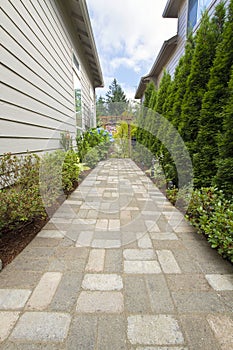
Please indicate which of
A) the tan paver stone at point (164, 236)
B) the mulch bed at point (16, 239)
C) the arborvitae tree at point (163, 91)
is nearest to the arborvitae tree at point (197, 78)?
the tan paver stone at point (164, 236)

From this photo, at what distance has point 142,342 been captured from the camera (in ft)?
2.81

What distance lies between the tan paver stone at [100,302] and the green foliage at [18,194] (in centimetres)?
87

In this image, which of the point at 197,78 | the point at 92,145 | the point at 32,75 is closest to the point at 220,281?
the point at 197,78

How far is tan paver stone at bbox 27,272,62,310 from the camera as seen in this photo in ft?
3.41

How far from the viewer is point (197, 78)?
247cm

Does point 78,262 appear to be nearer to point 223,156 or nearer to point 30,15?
point 223,156

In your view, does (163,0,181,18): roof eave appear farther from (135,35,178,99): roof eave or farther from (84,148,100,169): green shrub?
(84,148,100,169): green shrub

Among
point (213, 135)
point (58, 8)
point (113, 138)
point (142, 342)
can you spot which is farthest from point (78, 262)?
point (113, 138)

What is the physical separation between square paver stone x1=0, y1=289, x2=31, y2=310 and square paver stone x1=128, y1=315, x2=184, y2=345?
65 centimetres

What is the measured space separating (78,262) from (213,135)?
6.93 ft

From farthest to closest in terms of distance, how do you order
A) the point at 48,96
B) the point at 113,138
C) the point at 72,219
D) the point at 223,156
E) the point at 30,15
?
the point at 113,138, the point at 48,96, the point at 30,15, the point at 72,219, the point at 223,156

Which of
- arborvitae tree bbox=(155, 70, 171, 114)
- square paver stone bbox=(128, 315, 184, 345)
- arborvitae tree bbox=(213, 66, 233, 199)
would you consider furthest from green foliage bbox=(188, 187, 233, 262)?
arborvitae tree bbox=(155, 70, 171, 114)

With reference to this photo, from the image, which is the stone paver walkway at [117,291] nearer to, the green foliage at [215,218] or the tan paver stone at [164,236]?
the tan paver stone at [164,236]

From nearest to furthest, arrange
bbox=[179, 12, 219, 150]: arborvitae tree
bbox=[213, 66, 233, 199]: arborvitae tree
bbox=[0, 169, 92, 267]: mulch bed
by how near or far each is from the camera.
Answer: bbox=[0, 169, 92, 267]: mulch bed < bbox=[213, 66, 233, 199]: arborvitae tree < bbox=[179, 12, 219, 150]: arborvitae tree
